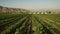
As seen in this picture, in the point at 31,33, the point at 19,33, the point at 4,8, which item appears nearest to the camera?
the point at 19,33

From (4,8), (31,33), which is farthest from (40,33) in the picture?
(4,8)

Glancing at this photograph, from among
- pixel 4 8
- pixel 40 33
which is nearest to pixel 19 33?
pixel 40 33

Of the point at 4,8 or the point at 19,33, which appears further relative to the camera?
the point at 4,8

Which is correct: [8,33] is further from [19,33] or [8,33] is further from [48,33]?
[48,33]

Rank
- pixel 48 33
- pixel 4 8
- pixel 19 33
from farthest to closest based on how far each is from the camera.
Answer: pixel 4 8 < pixel 48 33 < pixel 19 33

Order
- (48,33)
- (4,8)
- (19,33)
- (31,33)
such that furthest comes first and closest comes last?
(4,8) < (31,33) < (48,33) < (19,33)

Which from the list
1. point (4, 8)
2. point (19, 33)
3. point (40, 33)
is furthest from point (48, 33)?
point (4, 8)

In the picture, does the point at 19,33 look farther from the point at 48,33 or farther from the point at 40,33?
the point at 48,33

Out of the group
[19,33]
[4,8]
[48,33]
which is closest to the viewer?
[19,33]
